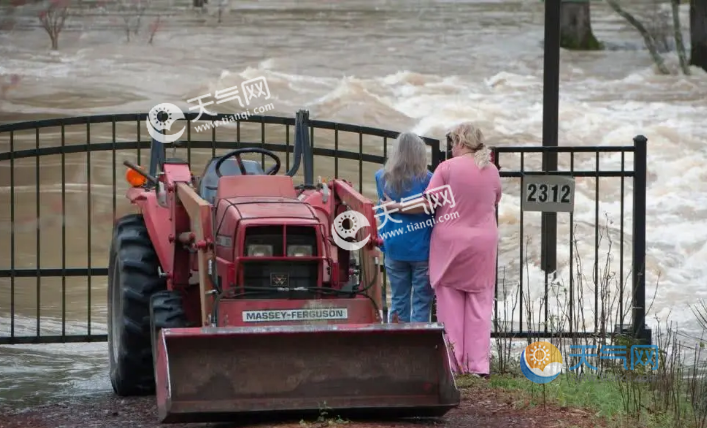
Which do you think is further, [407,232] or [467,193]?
[407,232]

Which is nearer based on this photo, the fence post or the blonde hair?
the blonde hair

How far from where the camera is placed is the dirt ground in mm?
7352

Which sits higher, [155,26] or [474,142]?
Result: [155,26]

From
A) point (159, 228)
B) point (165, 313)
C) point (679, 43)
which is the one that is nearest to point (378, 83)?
point (679, 43)

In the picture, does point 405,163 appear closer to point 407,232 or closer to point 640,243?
point 407,232

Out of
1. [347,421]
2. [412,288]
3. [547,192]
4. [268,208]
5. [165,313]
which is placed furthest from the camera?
[547,192]

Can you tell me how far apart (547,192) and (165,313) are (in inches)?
123

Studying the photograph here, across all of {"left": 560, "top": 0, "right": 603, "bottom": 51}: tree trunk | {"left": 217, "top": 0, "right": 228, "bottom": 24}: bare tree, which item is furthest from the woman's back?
{"left": 560, "top": 0, "right": 603, "bottom": 51}: tree trunk

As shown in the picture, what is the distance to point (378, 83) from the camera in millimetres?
35125

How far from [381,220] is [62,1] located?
29215 mm

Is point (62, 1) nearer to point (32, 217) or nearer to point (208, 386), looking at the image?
point (32, 217)

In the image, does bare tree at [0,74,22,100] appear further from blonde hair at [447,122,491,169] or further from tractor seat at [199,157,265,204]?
blonde hair at [447,122,491,169]

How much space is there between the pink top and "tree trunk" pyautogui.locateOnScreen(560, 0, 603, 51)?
30.8m

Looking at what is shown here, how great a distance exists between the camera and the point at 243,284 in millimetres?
7770
